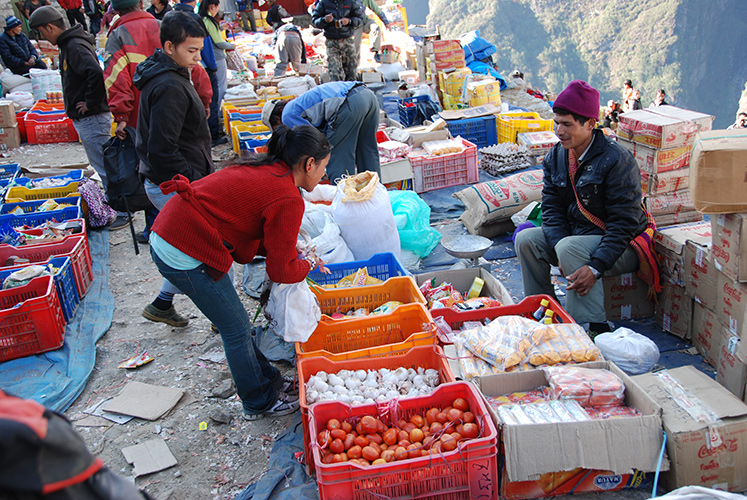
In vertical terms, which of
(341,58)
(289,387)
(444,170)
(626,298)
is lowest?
(289,387)

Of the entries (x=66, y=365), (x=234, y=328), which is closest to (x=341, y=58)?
(x=66, y=365)

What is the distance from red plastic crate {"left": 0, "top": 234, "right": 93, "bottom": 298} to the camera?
13.6 ft

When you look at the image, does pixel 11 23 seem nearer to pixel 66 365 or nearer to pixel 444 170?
pixel 444 170

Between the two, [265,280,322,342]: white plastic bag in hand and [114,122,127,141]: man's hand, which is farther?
[114,122,127,141]: man's hand

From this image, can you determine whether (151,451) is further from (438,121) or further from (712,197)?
(438,121)

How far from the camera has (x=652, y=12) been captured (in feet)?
145

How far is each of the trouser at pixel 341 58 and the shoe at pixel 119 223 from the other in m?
4.03

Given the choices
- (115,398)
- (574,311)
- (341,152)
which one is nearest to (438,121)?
(341,152)

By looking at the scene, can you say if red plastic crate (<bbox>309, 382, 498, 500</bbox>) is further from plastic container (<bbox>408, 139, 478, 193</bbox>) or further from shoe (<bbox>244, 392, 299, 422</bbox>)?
plastic container (<bbox>408, 139, 478, 193</bbox>)

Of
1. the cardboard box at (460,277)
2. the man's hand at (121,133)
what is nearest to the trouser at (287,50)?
the man's hand at (121,133)

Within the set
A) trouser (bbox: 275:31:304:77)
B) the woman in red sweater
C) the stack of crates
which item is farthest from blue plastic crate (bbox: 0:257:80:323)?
trouser (bbox: 275:31:304:77)

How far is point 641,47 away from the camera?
44.2 m

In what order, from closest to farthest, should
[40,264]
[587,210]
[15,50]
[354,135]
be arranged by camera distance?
[587,210] → [40,264] → [354,135] → [15,50]

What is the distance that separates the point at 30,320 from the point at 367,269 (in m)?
2.14
